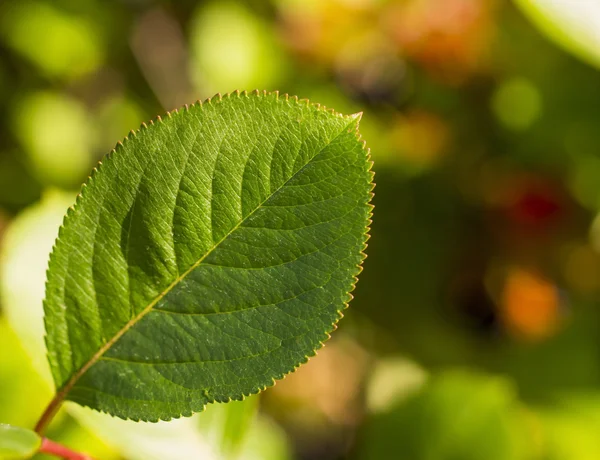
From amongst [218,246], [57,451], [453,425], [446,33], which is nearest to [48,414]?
[57,451]

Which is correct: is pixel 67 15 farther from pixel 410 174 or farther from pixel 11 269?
pixel 11 269

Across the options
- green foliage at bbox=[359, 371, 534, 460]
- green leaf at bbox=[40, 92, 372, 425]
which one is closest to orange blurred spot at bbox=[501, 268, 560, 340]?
green foliage at bbox=[359, 371, 534, 460]

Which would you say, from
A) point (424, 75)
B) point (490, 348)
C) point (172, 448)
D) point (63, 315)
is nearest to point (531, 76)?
point (424, 75)

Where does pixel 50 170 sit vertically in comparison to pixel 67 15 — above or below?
below

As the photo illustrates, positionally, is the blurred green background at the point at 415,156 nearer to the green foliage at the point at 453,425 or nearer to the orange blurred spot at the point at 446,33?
the orange blurred spot at the point at 446,33

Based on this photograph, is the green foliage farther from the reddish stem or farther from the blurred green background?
the reddish stem

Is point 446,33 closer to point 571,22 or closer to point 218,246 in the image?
point 571,22
